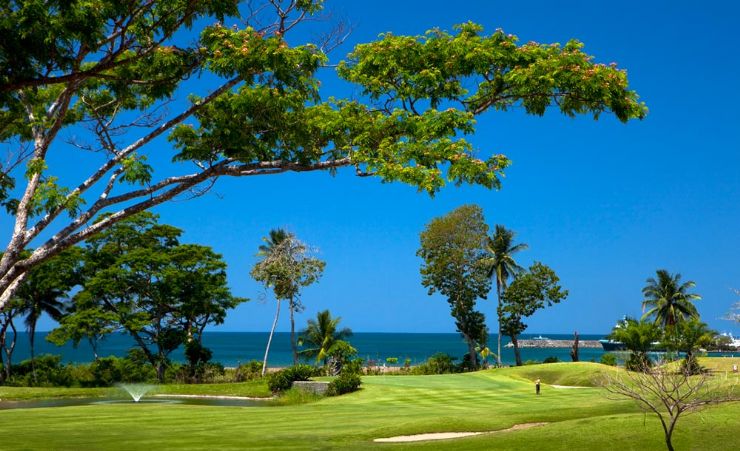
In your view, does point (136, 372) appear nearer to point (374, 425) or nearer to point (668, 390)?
point (374, 425)

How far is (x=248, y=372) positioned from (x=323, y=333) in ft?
23.8

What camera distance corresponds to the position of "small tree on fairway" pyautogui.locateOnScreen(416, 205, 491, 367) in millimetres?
66750

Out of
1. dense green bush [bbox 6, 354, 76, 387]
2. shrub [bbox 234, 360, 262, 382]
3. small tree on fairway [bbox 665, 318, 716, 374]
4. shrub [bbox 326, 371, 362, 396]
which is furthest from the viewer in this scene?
small tree on fairway [bbox 665, 318, 716, 374]

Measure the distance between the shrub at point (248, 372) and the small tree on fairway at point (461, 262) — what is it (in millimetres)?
19894

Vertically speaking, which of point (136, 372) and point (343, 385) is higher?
point (136, 372)

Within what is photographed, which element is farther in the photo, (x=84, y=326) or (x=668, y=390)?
(x=84, y=326)

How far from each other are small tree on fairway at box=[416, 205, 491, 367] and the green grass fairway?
29.8 metres

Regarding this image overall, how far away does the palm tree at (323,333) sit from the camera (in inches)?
2295

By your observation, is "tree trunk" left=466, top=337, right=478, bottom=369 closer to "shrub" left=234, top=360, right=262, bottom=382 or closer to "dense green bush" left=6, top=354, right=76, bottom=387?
"shrub" left=234, top=360, right=262, bottom=382

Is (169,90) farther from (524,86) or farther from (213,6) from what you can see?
(524,86)

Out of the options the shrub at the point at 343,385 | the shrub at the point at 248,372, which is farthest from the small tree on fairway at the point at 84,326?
the shrub at the point at 343,385

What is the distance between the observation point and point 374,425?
23.3m

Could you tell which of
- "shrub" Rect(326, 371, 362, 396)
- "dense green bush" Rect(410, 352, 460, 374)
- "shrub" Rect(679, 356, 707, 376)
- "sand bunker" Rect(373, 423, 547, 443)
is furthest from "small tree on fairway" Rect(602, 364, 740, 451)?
"dense green bush" Rect(410, 352, 460, 374)

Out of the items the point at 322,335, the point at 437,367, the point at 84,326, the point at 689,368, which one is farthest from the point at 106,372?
the point at 689,368
